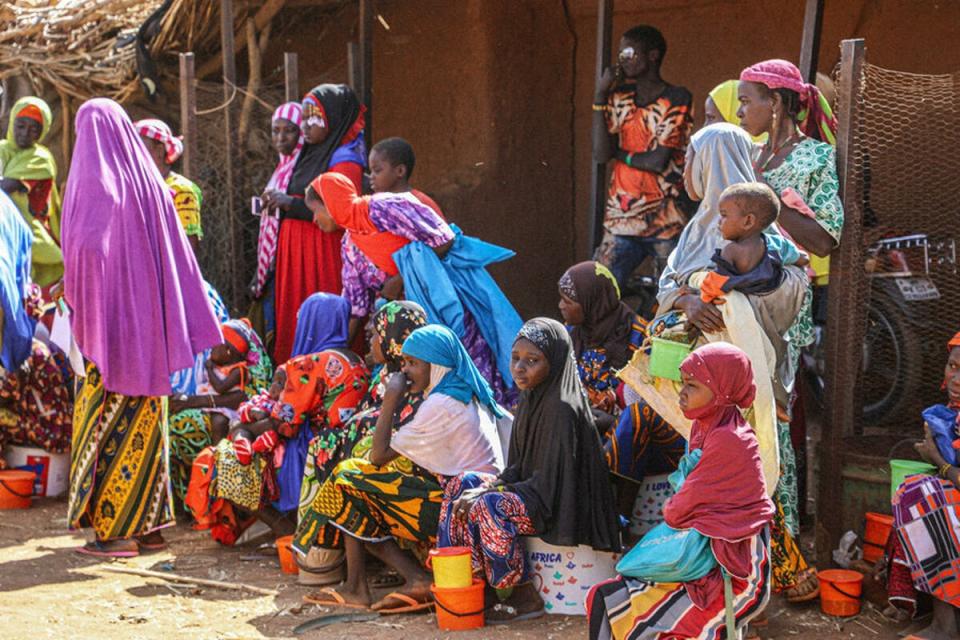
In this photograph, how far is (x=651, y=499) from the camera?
5.43m

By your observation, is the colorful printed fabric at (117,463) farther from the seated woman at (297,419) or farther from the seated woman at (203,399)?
the seated woman at (203,399)

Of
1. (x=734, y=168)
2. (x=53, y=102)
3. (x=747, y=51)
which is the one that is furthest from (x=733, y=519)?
(x=53, y=102)

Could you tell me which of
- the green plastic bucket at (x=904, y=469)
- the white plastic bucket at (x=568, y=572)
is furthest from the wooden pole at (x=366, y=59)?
the green plastic bucket at (x=904, y=469)

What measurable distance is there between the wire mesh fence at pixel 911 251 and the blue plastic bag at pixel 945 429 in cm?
134

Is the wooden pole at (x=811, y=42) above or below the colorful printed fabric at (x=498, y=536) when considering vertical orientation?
above

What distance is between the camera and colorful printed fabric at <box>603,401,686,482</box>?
5297mm

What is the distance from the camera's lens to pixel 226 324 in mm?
6918

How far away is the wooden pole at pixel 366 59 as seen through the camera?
8.12 m

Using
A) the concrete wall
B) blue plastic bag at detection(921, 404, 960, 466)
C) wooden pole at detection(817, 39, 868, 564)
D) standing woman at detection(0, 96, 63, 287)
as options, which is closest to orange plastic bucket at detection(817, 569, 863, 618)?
wooden pole at detection(817, 39, 868, 564)

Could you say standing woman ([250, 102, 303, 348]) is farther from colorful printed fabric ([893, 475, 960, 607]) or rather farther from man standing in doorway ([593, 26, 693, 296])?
colorful printed fabric ([893, 475, 960, 607])

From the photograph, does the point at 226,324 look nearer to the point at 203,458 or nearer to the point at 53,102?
the point at 203,458

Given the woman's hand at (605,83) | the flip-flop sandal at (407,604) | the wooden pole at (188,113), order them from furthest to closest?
the wooden pole at (188,113)
the woman's hand at (605,83)
the flip-flop sandal at (407,604)

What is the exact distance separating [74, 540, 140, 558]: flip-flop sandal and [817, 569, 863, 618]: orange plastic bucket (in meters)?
3.16

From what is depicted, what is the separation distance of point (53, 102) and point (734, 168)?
6029mm
